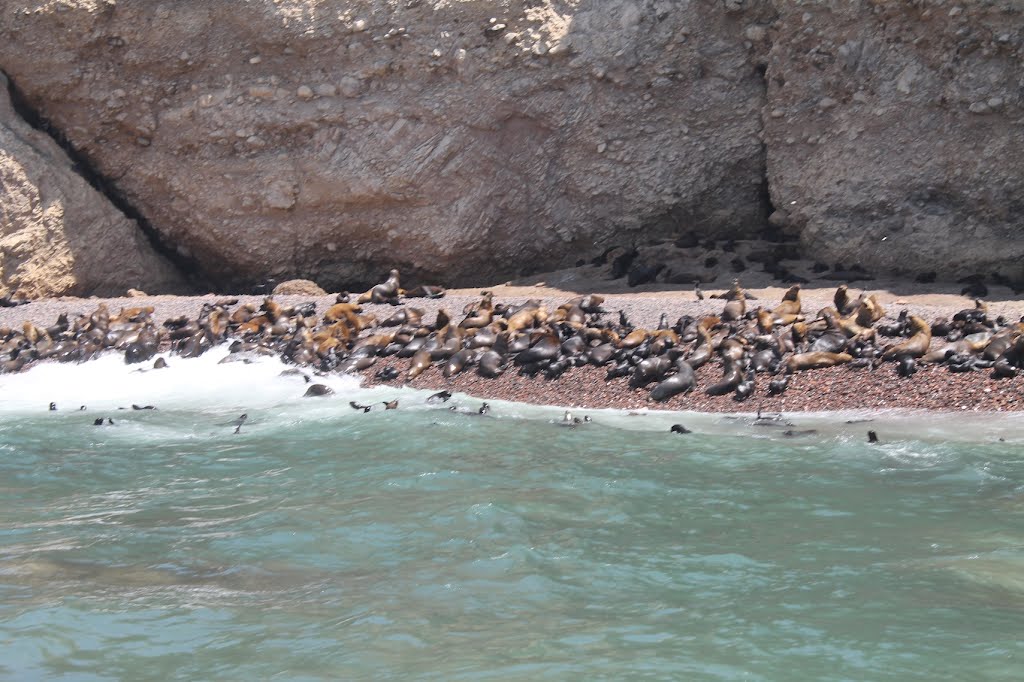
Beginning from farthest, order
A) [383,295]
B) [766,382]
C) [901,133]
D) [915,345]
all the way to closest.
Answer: [901,133] < [383,295] < [766,382] < [915,345]

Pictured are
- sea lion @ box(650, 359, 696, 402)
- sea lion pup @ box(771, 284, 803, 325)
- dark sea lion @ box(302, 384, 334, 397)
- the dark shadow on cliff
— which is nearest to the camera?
sea lion @ box(650, 359, 696, 402)

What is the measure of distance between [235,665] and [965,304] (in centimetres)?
1031

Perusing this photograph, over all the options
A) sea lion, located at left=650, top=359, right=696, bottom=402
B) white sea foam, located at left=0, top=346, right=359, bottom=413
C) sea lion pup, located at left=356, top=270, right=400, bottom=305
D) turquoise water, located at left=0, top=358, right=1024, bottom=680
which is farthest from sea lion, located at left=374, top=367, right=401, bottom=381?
sea lion, located at left=650, top=359, right=696, bottom=402

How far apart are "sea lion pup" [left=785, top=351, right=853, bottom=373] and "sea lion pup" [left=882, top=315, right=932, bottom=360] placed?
1.22 feet

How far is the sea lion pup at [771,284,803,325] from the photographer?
38.4ft

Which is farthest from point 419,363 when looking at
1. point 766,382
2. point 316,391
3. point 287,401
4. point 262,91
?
point 262,91

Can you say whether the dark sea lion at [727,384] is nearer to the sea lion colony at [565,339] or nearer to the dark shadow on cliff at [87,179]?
the sea lion colony at [565,339]

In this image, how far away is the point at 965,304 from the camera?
42.5ft

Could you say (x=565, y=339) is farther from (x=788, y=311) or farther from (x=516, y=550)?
(x=516, y=550)

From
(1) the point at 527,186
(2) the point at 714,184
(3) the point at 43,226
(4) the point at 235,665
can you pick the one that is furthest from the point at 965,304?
(3) the point at 43,226

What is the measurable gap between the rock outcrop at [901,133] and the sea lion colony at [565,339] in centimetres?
205

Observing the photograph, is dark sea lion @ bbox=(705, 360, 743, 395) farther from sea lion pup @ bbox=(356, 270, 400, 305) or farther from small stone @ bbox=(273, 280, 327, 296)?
small stone @ bbox=(273, 280, 327, 296)

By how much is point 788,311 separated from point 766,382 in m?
1.69

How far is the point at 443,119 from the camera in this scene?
55.8 ft
